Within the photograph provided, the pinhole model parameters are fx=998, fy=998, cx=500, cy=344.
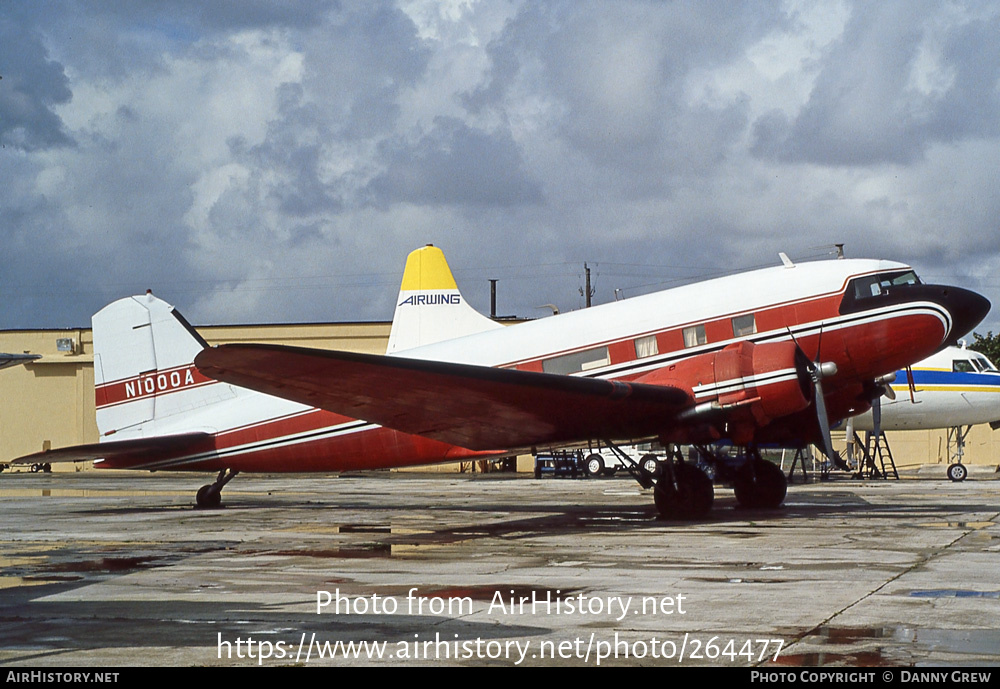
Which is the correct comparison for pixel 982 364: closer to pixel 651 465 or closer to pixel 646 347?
pixel 651 465

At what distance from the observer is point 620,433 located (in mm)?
17375

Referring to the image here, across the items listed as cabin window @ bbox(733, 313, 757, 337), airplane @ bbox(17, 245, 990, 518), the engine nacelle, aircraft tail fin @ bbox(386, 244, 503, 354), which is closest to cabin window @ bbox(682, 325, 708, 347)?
airplane @ bbox(17, 245, 990, 518)

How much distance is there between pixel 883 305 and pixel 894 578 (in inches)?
313

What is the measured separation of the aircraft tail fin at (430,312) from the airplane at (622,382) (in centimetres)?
491

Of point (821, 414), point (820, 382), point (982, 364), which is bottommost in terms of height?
point (821, 414)

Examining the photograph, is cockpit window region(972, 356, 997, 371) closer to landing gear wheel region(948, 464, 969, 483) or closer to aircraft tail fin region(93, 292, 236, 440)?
landing gear wheel region(948, 464, 969, 483)

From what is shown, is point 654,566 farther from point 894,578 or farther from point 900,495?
point 900,495

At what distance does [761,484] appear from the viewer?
1958cm

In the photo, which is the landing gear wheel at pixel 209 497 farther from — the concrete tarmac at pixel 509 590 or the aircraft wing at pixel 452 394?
the aircraft wing at pixel 452 394

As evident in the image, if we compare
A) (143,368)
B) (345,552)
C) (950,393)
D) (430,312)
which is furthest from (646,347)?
(950,393)

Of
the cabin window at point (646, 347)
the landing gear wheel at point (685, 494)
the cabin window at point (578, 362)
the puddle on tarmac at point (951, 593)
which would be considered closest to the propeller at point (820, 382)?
the landing gear wheel at point (685, 494)

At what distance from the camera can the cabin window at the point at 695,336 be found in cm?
1759

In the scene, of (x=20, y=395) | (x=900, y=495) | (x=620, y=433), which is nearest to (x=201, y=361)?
(x=620, y=433)

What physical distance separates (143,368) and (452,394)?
8.92m
